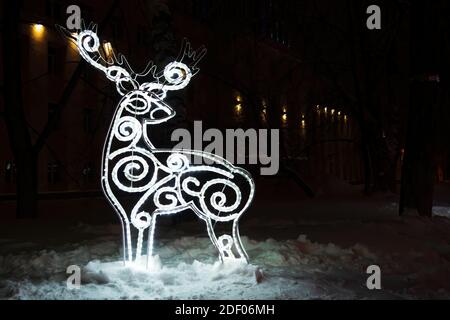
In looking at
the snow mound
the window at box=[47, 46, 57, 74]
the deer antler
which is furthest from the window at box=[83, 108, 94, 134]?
the deer antler

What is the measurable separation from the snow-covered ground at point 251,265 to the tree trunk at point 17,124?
8.64 ft

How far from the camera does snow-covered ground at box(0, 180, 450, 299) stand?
7016 millimetres

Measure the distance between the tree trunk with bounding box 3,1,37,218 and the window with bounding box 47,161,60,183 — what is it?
57.1 feet

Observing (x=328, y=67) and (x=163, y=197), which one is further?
(x=328, y=67)

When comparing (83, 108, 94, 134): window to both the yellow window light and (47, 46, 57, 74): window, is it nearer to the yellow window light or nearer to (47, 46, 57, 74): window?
(47, 46, 57, 74): window

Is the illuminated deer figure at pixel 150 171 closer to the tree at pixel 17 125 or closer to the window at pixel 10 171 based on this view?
the tree at pixel 17 125

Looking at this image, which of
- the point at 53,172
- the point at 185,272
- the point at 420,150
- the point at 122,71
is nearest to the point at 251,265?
the point at 185,272

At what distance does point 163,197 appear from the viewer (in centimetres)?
845

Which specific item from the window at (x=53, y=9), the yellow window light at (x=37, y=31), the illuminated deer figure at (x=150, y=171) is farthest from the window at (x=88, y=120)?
the illuminated deer figure at (x=150, y=171)

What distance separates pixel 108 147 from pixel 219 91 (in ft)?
130

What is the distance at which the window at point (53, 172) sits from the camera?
3334cm
